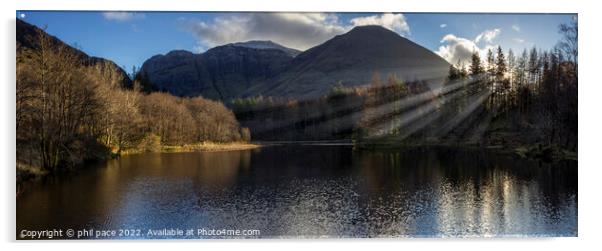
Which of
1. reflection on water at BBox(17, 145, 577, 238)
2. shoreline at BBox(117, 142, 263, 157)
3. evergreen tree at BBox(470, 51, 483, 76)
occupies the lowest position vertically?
reflection on water at BBox(17, 145, 577, 238)

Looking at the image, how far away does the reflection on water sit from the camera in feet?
61.8

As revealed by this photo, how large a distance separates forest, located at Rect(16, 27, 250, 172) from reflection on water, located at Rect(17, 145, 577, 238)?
2.99m

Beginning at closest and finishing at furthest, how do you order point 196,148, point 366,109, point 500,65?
point 500,65 < point 196,148 < point 366,109

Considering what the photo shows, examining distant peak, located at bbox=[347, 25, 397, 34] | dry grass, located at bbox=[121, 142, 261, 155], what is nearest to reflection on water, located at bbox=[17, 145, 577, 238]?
distant peak, located at bbox=[347, 25, 397, 34]

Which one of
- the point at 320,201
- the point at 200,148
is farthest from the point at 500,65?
the point at 200,148

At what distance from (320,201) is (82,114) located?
23.8 meters

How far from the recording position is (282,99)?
334 feet

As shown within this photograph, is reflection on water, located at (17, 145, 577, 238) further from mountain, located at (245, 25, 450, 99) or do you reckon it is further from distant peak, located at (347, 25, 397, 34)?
distant peak, located at (347, 25, 397, 34)

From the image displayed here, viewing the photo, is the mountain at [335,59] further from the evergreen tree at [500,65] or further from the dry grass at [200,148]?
the dry grass at [200,148]

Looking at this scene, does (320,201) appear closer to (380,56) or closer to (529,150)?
(380,56)

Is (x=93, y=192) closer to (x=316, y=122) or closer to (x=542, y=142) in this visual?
(x=542, y=142)

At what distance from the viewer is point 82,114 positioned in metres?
35.8

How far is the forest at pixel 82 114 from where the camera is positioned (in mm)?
24250
